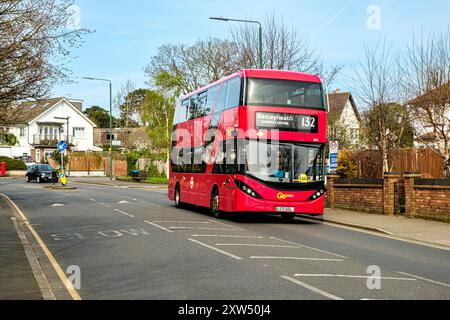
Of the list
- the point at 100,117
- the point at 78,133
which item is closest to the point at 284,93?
the point at 78,133

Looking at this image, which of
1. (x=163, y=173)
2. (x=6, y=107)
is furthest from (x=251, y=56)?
(x=163, y=173)

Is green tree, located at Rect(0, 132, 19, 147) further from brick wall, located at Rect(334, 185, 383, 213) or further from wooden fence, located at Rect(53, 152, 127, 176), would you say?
wooden fence, located at Rect(53, 152, 127, 176)

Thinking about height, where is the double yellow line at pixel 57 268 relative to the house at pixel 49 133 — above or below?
below

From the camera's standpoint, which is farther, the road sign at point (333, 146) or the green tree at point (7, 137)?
the green tree at point (7, 137)

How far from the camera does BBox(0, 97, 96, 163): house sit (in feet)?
255

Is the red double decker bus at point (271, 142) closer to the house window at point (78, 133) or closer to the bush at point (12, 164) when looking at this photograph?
the bush at point (12, 164)

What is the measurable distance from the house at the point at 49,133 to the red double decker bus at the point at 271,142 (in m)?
61.5

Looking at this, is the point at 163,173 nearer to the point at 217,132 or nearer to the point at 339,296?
the point at 217,132

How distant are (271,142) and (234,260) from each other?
276 inches

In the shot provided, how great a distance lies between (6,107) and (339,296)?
20.3 m

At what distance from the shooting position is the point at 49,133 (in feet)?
263

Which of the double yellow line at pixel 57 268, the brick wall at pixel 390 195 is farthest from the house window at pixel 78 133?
the double yellow line at pixel 57 268

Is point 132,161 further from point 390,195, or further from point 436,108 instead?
point 390,195

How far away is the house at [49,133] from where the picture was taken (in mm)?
77625
